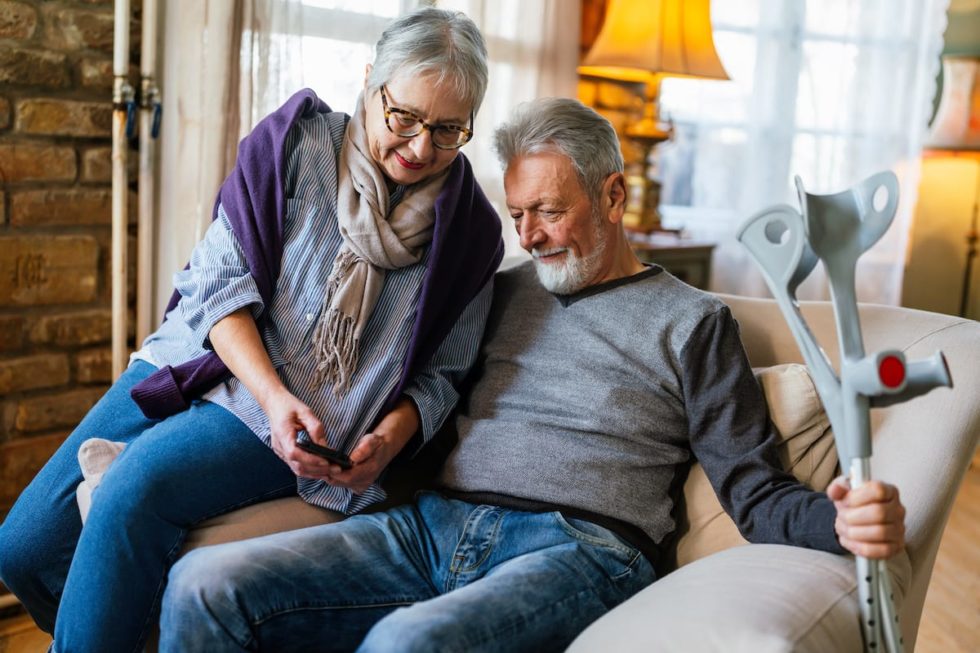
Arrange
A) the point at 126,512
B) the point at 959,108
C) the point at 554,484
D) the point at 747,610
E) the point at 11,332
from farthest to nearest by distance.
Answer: the point at 959,108
the point at 11,332
the point at 554,484
the point at 126,512
the point at 747,610

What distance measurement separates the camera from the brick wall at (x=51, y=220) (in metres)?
2.02

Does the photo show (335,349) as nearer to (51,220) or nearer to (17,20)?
(51,220)

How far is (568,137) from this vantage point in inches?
63.6

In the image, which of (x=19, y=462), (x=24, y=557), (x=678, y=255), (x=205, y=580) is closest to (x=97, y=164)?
(x=19, y=462)

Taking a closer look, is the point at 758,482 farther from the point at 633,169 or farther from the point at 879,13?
the point at 879,13

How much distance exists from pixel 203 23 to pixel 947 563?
8.04ft

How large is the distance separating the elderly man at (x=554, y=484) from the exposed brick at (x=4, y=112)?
1.05 m

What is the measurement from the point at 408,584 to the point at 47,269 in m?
1.17

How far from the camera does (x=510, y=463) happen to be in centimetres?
154

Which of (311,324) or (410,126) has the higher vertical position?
(410,126)

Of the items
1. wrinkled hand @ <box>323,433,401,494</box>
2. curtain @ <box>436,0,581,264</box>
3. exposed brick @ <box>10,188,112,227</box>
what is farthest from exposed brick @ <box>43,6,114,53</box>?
wrinkled hand @ <box>323,433,401,494</box>

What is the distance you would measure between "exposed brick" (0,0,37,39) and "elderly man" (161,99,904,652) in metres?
1.04

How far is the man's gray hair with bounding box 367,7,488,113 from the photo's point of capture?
4.96ft

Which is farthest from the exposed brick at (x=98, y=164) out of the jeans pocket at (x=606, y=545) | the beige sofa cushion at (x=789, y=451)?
the beige sofa cushion at (x=789, y=451)
